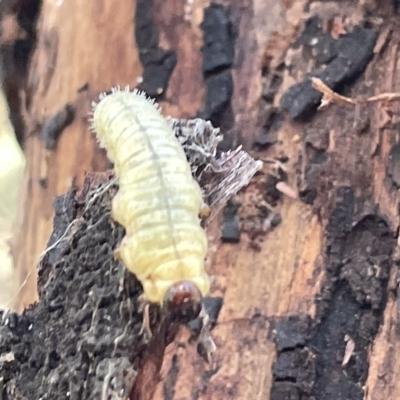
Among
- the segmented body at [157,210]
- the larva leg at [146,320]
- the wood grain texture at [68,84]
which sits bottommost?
the larva leg at [146,320]

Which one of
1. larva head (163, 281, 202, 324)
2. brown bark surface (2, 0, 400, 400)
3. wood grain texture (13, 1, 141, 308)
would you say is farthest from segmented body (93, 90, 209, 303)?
wood grain texture (13, 1, 141, 308)

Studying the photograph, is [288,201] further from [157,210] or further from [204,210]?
[157,210]

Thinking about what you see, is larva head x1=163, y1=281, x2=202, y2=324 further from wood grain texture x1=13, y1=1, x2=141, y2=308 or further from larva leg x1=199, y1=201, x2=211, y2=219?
wood grain texture x1=13, y1=1, x2=141, y2=308

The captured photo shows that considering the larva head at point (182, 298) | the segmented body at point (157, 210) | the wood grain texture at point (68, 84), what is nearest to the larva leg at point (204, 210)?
the segmented body at point (157, 210)

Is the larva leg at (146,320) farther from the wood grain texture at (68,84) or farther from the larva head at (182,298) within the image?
the wood grain texture at (68,84)

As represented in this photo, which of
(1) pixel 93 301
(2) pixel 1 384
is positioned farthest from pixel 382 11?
(2) pixel 1 384

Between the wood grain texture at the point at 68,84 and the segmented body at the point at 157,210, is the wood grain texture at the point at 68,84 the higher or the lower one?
the higher one

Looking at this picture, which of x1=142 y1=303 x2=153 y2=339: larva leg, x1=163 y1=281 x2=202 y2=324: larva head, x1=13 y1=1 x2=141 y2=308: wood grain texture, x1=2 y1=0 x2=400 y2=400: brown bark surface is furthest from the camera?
x1=13 y1=1 x2=141 y2=308: wood grain texture
